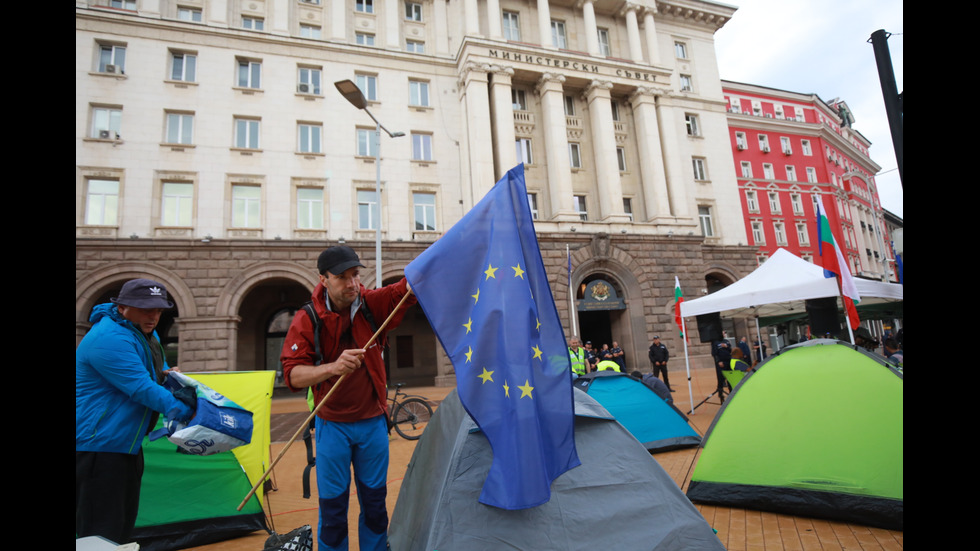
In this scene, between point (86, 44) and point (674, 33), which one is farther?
point (674, 33)

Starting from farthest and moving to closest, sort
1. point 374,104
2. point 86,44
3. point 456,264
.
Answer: point 374,104 < point 86,44 < point 456,264

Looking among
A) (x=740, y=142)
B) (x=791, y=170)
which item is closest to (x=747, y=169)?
(x=740, y=142)

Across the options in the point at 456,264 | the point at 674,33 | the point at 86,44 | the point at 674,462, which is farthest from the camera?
the point at 674,33

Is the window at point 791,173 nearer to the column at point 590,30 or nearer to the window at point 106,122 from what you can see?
the column at point 590,30

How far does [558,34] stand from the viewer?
24.5 meters

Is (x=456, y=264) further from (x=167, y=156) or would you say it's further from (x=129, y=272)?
(x=167, y=156)

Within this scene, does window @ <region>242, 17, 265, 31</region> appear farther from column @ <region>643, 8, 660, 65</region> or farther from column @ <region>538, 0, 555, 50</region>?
column @ <region>643, 8, 660, 65</region>

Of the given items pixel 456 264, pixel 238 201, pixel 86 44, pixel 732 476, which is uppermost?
pixel 86 44

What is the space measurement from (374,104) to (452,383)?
12561 mm

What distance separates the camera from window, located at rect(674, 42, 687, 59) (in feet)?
87.8

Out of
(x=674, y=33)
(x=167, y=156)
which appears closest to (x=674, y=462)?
(x=167, y=156)

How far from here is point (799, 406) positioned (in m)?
4.55

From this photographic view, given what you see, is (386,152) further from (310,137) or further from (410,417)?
(410,417)

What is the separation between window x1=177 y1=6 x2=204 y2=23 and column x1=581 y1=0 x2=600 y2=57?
17461 millimetres
